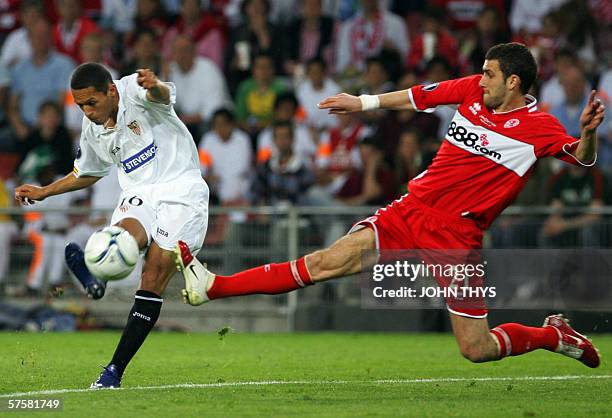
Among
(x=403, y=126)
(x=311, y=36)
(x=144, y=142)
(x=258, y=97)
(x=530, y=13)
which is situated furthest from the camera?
(x=311, y=36)

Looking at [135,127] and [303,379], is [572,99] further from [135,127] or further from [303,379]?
[135,127]

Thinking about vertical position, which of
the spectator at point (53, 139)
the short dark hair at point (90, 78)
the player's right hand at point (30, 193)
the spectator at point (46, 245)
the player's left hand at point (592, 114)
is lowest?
the spectator at point (46, 245)

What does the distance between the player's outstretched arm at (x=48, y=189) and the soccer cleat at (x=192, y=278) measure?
1598mm

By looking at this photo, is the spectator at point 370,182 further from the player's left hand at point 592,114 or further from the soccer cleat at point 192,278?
the player's left hand at point 592,114

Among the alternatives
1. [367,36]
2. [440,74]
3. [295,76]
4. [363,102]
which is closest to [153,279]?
[363,102]

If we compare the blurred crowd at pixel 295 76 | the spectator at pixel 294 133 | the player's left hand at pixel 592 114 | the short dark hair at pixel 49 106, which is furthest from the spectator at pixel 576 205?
the short dark hair at pixel 49 106

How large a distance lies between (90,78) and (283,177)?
7.84 m

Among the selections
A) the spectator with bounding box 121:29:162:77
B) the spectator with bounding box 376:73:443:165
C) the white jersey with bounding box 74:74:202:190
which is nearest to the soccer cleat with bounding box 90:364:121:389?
the white jersey with bounding box 74:74:202:190

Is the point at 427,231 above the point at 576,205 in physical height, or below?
above

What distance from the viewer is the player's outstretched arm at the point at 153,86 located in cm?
916

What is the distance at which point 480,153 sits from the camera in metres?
9.51

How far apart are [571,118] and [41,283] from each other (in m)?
7.44

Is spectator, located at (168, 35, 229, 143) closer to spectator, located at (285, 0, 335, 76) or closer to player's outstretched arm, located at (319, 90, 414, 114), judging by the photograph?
spectator, located at (285, 0, 335, 76)

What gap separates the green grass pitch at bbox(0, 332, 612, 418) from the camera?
842cm
